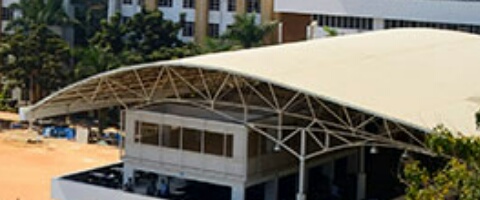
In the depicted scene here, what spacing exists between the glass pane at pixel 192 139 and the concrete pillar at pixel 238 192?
184 cm

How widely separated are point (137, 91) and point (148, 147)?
194 centimetres

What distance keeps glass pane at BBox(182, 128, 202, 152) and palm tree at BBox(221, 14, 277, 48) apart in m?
25.0

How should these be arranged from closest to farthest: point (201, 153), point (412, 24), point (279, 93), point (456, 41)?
point (201, 153), point (279, 93), point (456, 41), point (412, 24)

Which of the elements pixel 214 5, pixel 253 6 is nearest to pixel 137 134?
pixel 253 6

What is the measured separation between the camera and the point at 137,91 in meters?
34.7

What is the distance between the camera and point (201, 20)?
6341cm

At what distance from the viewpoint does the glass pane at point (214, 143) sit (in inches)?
1288

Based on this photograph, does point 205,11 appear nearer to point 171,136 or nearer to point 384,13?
point 384,13

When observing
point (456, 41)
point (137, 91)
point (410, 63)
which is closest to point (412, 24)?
point (456, 41)

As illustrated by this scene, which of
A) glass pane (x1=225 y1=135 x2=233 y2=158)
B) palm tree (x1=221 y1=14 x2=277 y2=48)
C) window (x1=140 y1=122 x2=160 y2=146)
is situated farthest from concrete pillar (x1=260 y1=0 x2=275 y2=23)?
glass pane (x1=225 y1=135 x2=233 y2=158)

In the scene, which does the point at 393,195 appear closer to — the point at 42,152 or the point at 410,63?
the point at 410,63

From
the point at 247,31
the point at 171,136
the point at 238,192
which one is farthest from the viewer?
the point at 247,31

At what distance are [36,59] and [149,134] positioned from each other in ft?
90.7

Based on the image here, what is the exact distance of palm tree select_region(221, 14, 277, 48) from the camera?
191 feet
